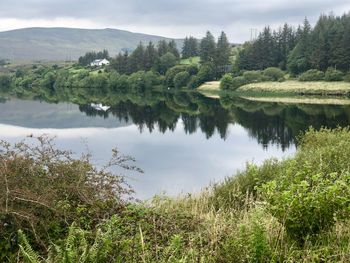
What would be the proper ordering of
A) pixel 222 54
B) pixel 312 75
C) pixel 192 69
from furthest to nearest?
pixel 222 54
pixel 192 69
pixel 312 75

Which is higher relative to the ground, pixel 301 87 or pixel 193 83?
pixel 193 83

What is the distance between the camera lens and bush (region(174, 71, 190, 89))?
126 m

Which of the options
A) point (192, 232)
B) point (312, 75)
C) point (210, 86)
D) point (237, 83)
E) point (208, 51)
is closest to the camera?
point (192, 232)

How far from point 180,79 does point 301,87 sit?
37.4 m

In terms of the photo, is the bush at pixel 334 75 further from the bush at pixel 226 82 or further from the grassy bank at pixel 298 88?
the bush at pixel 226 82

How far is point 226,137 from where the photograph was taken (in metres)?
43.8

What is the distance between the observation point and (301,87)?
332ft

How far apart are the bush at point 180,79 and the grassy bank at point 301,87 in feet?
67.2

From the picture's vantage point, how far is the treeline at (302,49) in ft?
347

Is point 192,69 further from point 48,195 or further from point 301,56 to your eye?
point 48,195

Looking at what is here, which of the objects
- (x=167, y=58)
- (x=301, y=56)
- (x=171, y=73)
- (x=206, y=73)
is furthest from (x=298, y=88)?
(x=167, y=58)

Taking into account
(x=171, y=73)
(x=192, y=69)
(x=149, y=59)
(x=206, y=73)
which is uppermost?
(x=149, y=59)

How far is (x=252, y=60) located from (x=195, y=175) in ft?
340

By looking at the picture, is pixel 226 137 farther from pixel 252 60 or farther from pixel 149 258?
pixel 252 60
